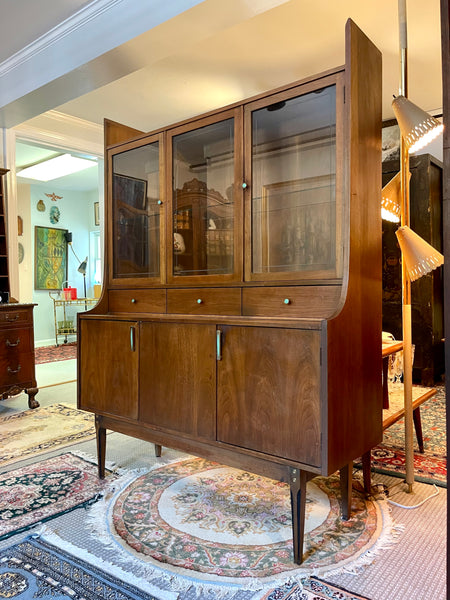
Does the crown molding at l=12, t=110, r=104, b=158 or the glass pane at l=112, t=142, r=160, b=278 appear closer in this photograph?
the glass pane at l=112, t=142, r=160, b=278

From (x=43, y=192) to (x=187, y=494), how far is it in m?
7.03

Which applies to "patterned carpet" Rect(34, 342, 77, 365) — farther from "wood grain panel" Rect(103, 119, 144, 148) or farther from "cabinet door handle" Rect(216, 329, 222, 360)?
"cabinet door handle" Rect(216, 329, 222, 360)

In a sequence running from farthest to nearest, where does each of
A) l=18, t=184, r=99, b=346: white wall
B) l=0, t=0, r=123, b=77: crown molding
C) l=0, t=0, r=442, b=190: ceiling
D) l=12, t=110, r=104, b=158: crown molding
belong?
l=18, t=184, r=99, b=346: white wall, l=12, t=110, r=104, b=158: crown molding, l=0, t=0, r=123, b=77: crown molding, l=0, t=0, r=442, b=190: ceiling

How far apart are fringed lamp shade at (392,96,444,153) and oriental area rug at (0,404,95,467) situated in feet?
8.47

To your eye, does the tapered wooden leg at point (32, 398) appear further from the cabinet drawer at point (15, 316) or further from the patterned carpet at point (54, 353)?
the patterned carpet at point (54, 353)

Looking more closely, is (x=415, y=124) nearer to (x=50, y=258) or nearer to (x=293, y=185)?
(x=293, y=185)

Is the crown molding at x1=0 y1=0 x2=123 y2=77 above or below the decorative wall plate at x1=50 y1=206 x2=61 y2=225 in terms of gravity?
above

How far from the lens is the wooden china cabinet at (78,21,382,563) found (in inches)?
62.6

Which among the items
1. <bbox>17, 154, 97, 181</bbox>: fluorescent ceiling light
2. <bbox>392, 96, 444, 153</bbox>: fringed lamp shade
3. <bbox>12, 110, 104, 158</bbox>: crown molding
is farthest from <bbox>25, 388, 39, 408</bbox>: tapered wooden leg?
<bbox>17, 154, 97, 181</bbox>: fluorescent ceiling light

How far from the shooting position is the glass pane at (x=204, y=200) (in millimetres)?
2051

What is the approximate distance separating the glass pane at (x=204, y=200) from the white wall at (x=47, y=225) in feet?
18.1

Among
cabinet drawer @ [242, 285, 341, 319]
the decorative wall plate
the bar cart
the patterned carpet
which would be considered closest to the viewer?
cabinet drawer @ [242, 285, 341, 319]

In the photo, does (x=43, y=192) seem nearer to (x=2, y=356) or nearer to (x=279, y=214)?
(x=2, y=356)

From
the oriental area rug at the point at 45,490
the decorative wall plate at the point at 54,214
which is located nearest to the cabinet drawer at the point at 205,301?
the oriental area rug at the point at 45,490
